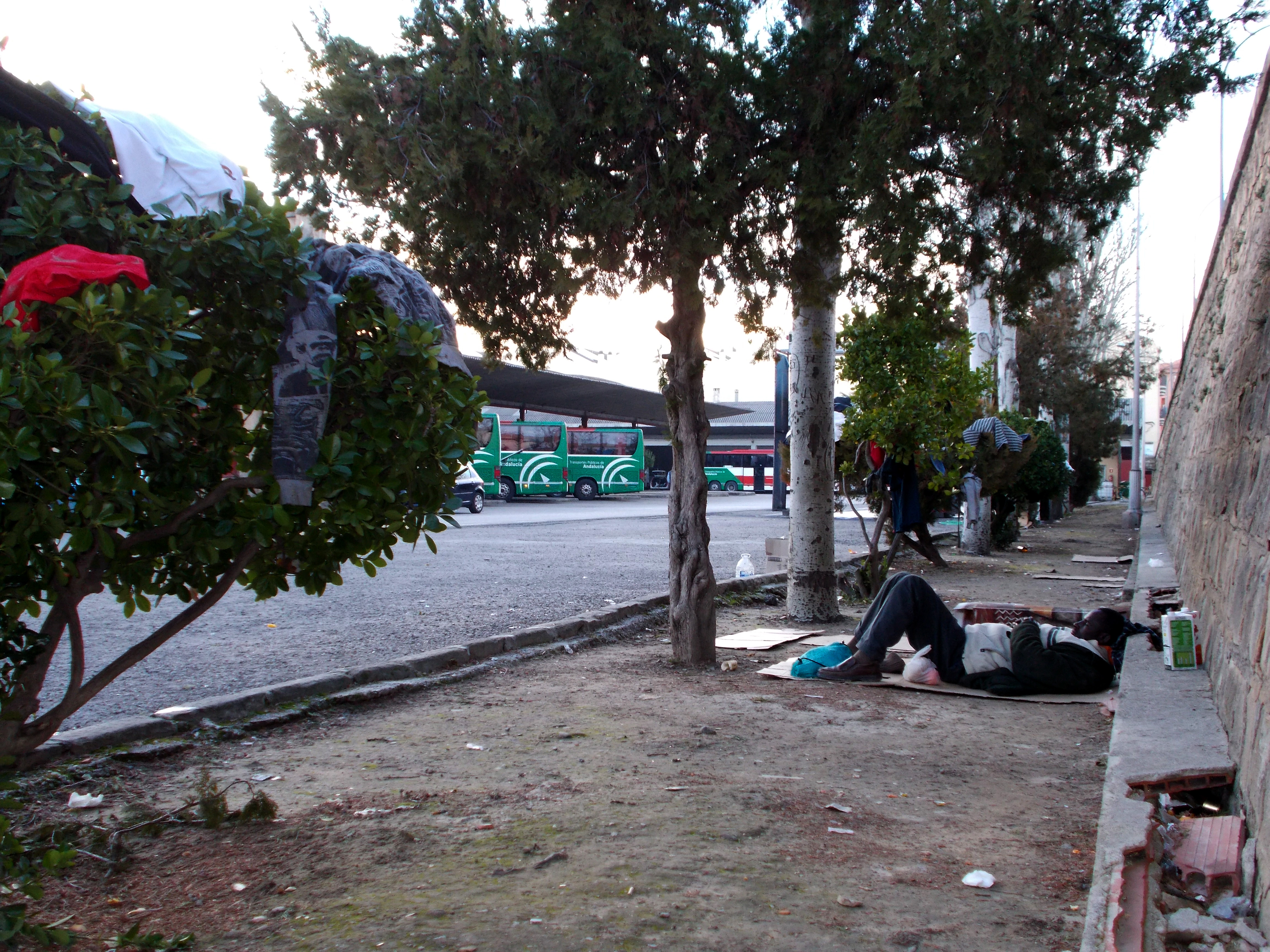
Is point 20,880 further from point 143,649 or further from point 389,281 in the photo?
point 389,281

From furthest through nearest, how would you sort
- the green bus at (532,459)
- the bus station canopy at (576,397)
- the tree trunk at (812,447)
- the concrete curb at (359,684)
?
the green bus at (532,459)
the bus station canopy at (576,397)
the tree trunk at (812,447)
the concrete curb at (359,684)

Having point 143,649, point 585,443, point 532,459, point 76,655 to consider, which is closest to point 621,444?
point 585,443

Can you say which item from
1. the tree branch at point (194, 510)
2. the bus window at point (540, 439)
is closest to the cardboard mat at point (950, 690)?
the tree branch at point (194, 510)

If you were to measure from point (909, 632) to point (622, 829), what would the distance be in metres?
3.26

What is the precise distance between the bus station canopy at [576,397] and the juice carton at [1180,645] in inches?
888

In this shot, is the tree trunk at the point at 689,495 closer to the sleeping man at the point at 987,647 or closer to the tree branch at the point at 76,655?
the sleeping man at the point at 987,647

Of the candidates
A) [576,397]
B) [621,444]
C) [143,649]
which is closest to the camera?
[143,649]

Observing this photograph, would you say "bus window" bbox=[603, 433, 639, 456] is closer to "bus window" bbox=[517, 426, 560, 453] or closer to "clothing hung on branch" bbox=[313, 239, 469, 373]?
"bus window" bbox=[517, 426, 560, 453]

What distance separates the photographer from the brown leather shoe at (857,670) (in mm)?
6211

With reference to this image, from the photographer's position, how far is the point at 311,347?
274cm

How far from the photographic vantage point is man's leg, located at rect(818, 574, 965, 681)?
6105 millimetres

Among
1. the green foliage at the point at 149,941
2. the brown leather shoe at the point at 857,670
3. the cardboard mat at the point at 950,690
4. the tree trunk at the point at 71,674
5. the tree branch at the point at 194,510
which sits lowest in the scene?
the cardboard mat at the point at 950,690

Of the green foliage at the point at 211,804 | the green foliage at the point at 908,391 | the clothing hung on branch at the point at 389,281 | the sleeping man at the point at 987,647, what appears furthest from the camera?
the green foliage at the point at 908,391

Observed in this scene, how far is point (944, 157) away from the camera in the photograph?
5.41m
